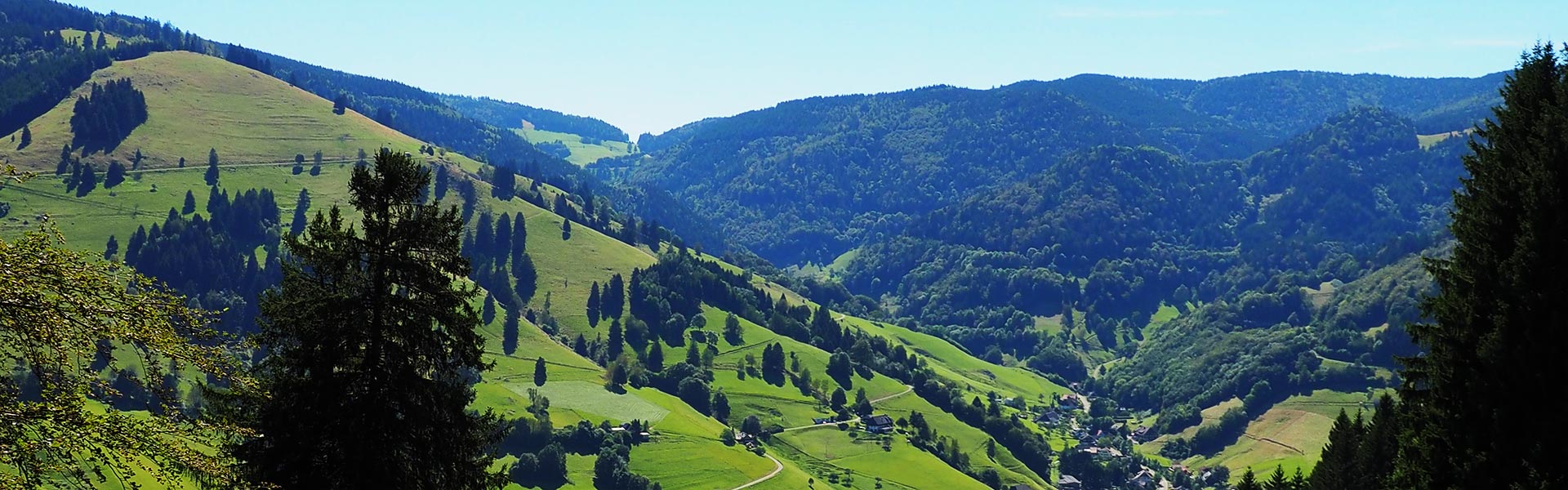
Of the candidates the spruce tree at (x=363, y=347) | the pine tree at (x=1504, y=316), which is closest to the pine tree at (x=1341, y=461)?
the pine tree at (x=1504, y=316)

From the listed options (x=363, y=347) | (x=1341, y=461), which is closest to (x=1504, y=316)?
(x=363, y=347)

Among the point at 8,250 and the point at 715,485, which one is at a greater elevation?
the point at 8,250

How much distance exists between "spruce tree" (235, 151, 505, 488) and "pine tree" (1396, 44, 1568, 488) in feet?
86.5

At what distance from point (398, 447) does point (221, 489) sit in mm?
3760

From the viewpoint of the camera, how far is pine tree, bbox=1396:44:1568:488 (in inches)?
1146

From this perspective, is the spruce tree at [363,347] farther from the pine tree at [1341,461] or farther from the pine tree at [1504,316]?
the pine tree at [1341,461]

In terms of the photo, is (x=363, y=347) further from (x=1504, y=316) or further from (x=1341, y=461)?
(x=1341, y=461)

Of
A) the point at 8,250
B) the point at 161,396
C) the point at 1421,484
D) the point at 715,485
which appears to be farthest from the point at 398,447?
the point at 715,485

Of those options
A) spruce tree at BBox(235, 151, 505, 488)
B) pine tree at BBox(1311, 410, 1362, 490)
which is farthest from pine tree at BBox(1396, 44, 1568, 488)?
pine tree at BBox(1311, 410, 1362, 490)

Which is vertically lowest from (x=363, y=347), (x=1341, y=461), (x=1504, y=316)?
(x=1341, y=461)

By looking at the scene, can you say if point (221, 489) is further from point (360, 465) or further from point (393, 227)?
point (393, 227)

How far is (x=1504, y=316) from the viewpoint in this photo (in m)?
29.7

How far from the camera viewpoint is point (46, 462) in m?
18.9

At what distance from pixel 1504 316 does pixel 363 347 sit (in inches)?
1117
